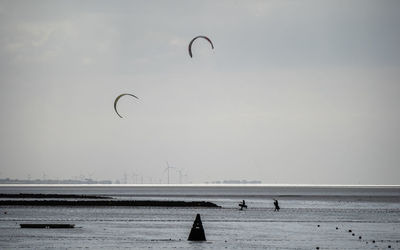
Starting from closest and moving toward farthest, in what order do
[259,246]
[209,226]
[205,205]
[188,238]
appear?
[259,246] < [188,238] < [209,226] < [205,205]

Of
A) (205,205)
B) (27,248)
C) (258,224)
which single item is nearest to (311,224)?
(258,224)

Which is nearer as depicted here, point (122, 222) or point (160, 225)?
point (160, 225)

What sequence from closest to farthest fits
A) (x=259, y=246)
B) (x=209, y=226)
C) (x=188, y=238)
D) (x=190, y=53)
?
(x=259, y=246), (x=188, y=238), (x=190, y=53), (x=209, y=226)

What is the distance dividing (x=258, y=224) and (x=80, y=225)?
1726cm

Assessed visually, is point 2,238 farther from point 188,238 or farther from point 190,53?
point 190,53

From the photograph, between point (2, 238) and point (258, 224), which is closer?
point (2, 238)

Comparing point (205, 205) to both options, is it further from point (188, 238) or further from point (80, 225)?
point (188, 238)

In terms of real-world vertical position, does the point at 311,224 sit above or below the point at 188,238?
above

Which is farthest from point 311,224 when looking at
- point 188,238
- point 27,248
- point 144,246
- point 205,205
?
point 205,205

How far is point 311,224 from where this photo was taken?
82250 millimetres

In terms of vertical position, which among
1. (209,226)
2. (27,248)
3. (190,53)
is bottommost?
(27,248)

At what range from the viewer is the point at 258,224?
82.2 metres

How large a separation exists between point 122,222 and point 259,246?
31.2 metres

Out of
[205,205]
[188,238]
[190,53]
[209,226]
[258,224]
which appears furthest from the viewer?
[205,205]
